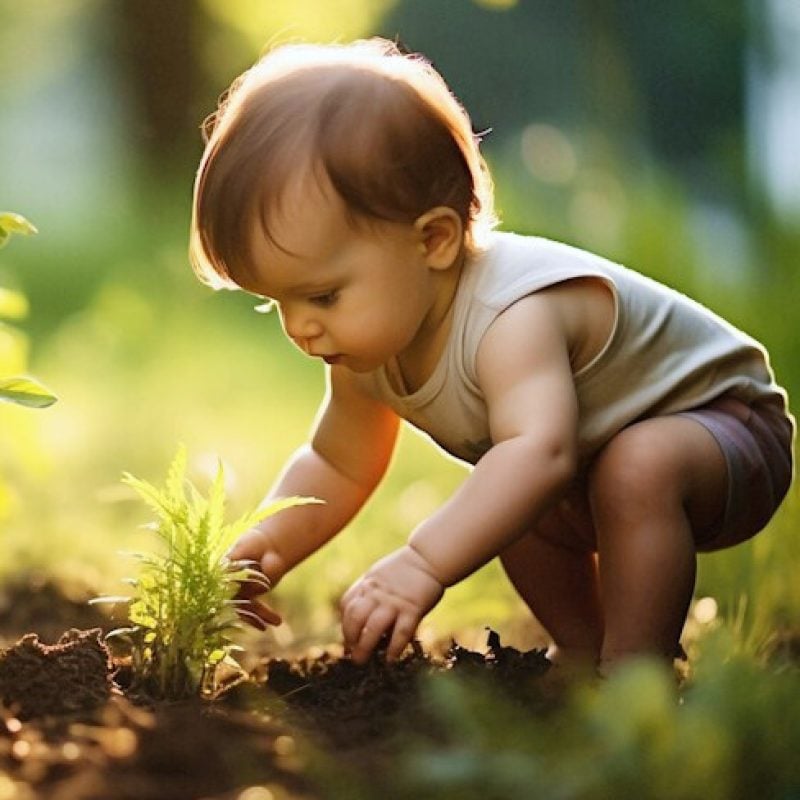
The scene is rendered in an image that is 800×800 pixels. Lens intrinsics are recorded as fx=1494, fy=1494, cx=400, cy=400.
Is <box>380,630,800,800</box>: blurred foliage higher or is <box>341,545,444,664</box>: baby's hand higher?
<box>341,545,444,664</box>: baby's hand

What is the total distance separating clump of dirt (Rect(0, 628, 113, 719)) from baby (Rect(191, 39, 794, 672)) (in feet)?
1.03

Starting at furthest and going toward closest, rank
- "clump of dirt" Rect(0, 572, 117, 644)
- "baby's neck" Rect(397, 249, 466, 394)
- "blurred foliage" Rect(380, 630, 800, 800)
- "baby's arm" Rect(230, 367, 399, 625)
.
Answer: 1. "clump of dirt" Rect(0, 572, 117, 644)
2. "baby's arm" Rect(230, 367, 399, 625)
3. "baby's neck" Rect(397, 249, 466, 394)
4. "blurred foliage" Rect(380, 630, 800, 800)

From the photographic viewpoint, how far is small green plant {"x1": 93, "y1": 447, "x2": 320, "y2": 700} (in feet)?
6.18

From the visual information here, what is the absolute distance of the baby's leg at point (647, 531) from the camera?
2.05 m

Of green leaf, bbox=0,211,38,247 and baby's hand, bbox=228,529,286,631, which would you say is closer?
green leaf, bbox=0,211,38,247

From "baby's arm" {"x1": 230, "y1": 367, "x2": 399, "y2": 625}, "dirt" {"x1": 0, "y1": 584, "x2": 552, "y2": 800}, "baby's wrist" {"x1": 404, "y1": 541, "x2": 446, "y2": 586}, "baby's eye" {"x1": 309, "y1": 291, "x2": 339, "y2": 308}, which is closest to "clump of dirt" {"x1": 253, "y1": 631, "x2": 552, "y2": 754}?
"dirt" {"x1": 0, "y1": 584, "x2": 552, "y2": 800}

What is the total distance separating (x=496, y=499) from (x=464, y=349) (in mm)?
296

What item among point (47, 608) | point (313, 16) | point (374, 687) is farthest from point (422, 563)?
point (313, 16)

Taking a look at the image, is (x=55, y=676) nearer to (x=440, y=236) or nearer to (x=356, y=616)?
(x=356, y=616)

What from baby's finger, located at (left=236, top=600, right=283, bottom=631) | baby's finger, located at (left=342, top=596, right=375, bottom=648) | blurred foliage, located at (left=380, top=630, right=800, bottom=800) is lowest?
blurred foliage, located at (left=380, top=630, right=800, bottom=800)

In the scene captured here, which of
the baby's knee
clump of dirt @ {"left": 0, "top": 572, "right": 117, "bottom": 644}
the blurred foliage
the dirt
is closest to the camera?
the blurred foliage

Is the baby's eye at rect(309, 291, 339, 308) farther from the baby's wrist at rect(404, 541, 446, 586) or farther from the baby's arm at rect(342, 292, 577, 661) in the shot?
the baby's wrist at rect(404, 541, 446, 586)

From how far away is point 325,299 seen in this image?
6.83 feet

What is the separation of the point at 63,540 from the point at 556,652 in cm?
128
